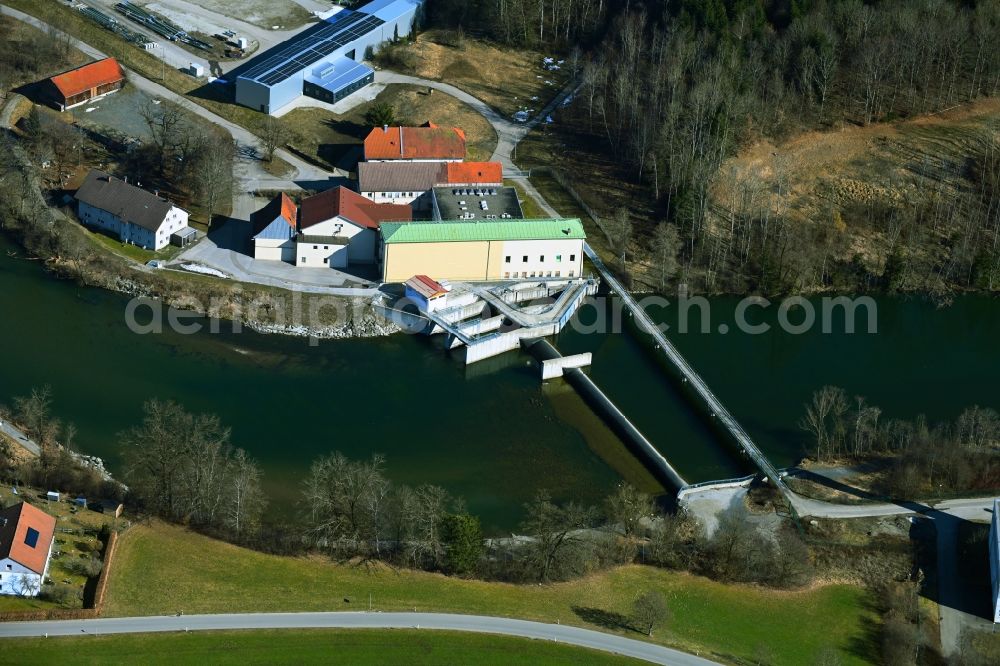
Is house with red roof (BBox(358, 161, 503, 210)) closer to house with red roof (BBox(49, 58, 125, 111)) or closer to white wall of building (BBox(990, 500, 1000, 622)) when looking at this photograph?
house with red roof (BBox(49, 58, 125, 111))

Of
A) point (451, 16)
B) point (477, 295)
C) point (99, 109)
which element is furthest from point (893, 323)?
point (99, 109)

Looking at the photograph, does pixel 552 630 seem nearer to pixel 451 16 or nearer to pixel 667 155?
pixel 667 155

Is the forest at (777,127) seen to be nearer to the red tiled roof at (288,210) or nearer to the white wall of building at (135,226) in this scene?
the red tiled roof at (288,210)

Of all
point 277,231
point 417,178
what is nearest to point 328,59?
point 417,178

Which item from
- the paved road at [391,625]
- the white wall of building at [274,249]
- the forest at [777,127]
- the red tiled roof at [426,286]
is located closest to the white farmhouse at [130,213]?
the white wall of building at [274,249]

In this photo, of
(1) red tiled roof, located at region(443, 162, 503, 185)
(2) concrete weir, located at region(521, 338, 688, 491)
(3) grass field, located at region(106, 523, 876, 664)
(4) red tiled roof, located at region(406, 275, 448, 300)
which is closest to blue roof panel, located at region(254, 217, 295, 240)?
(4) red tiled roof, located at region(406, 275, 448, 300)
